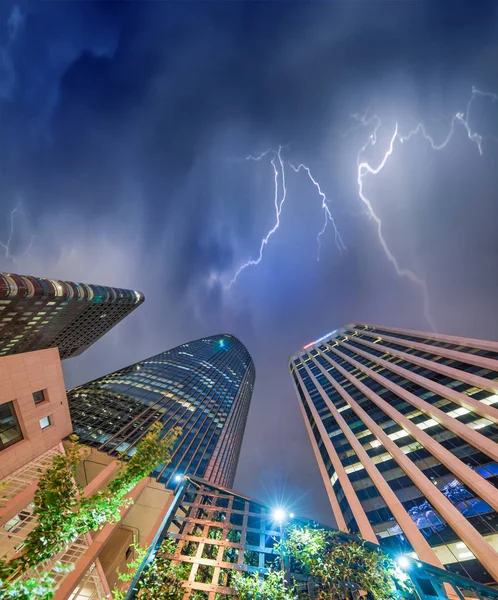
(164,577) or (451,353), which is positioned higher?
(451,353)

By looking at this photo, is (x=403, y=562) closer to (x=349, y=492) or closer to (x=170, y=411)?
(x=349, y=492)

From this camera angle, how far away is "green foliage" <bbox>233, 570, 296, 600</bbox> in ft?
23.1

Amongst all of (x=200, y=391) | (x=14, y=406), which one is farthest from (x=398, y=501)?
(x=200, y=391)

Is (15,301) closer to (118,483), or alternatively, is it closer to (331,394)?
(118,483)

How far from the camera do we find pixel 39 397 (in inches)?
658

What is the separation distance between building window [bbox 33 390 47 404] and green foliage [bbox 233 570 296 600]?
17.5 meters

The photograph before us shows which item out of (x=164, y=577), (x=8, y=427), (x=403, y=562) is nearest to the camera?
(x=403, y=562)

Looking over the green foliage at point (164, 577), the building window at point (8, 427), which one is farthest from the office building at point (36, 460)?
the green foliage at point (164, 577)

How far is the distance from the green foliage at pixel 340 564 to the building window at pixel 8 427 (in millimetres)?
17233

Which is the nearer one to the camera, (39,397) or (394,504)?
(39,397)

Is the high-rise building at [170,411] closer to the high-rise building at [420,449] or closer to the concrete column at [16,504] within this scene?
Answer: the concrete column at [16,504]

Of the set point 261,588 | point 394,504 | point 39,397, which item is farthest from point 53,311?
point 394,504

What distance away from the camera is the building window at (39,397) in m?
16.4

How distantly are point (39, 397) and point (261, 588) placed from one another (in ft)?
61.0
